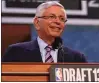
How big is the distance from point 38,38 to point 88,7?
1.00ft

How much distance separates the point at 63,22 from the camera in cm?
136

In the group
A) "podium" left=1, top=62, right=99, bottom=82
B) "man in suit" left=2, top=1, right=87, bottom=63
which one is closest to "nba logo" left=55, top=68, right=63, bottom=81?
"podium" left=1, top=62, right=99, bottom=82

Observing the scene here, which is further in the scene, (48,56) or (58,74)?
(48,56)

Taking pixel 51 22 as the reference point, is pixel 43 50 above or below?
below

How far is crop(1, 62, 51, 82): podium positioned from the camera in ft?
3.85

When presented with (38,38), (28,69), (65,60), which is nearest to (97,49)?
(65,60)

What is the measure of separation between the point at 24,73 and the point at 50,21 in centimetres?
29

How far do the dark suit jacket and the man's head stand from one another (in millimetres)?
75

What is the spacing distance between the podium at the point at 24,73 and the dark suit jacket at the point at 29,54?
0.31 ft

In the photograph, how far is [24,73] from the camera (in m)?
1.18

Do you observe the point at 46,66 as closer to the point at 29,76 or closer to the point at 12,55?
the point at 29,76

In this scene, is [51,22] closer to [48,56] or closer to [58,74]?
[48,56]

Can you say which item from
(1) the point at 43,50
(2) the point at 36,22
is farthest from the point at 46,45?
(2) the point at 36,22

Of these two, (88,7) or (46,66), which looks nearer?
(46,66)
